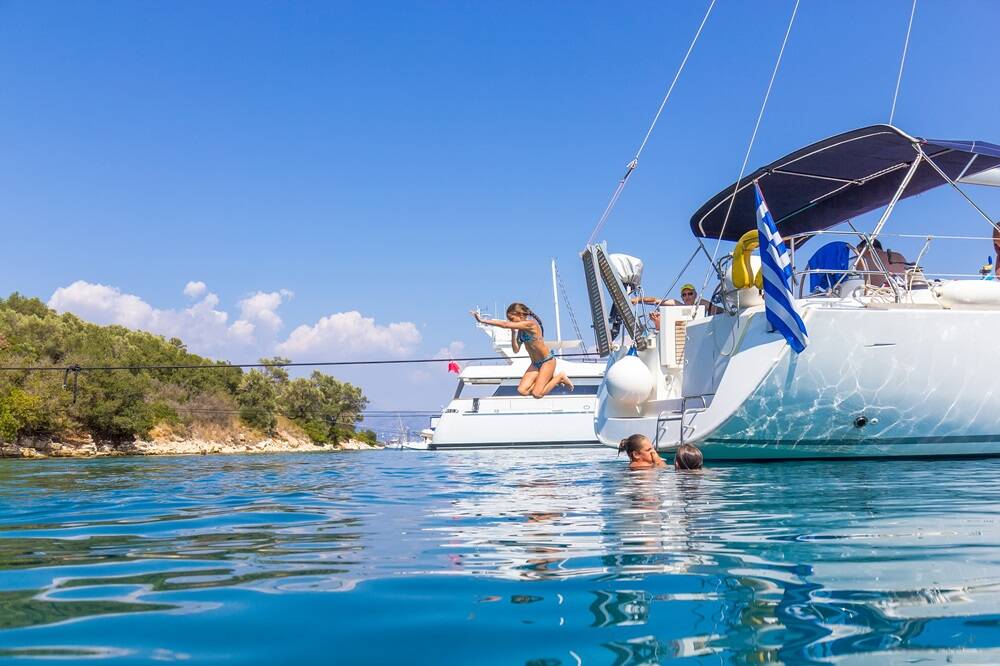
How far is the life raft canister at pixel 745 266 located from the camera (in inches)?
348

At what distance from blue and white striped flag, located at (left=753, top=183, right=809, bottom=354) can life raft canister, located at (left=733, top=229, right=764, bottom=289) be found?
56 centimetres

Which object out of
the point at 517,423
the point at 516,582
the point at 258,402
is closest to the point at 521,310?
the point at 516,582

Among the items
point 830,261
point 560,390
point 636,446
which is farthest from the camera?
point 560,390

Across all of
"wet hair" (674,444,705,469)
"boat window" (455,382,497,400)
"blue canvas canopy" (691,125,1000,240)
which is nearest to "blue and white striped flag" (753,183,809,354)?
"wet hair" (674,444,705,469)

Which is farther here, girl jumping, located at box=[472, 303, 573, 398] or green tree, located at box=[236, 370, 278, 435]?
green tree, located at box=[236, 370, 278, 435]

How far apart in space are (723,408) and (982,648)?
273 inches

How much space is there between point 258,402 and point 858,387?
4000cm

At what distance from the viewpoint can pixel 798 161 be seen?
33.1 ft

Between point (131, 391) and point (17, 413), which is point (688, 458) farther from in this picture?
point (131, 391)

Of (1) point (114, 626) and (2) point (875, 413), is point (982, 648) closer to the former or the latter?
(1) point (114, 626)

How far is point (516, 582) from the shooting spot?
98.4 inches

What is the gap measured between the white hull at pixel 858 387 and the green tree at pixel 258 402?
37.2m

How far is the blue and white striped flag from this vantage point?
26.0 feet

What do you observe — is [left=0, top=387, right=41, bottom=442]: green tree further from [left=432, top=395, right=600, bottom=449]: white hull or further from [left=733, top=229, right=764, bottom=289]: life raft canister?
[left=733, top=229, right=764, bottom=289]: life raft canister
